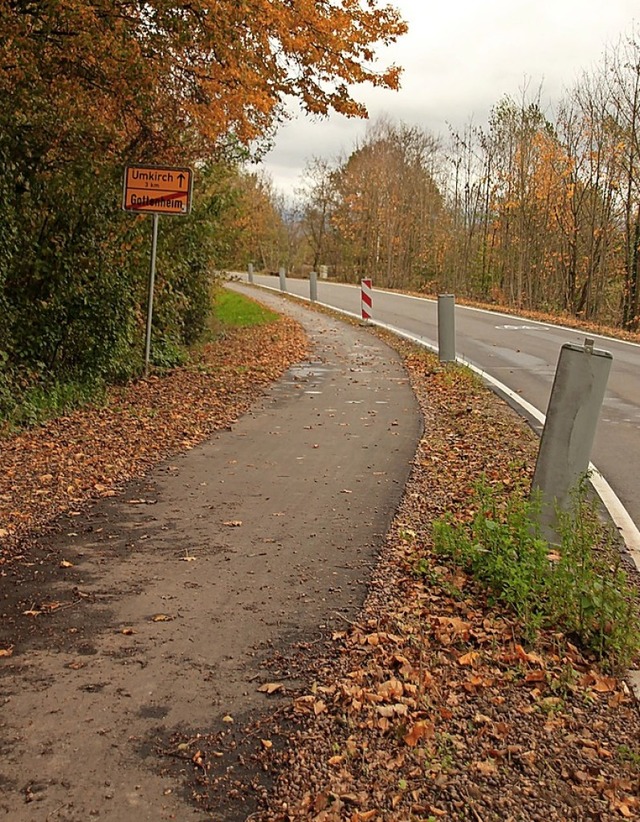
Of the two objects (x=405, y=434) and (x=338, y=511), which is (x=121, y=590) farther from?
(x=405, y=434)

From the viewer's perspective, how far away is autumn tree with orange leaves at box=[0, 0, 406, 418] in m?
8.69

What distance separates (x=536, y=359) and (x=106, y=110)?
9.23 m

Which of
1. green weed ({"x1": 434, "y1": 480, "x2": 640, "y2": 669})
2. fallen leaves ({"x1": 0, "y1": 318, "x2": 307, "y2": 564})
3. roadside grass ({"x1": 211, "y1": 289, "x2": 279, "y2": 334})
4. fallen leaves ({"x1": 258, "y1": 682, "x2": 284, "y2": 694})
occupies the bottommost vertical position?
roadside grass ({"x1": 211, "y1": 289, "x2": 279, "y2": 334})

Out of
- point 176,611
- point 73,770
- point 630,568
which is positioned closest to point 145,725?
point 73,770

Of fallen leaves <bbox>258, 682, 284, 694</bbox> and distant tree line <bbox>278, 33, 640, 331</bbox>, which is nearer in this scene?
fallen leaves <bbox>258, 682, 284, 694</bbox>

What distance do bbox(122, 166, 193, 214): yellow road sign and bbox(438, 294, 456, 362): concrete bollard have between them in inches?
192

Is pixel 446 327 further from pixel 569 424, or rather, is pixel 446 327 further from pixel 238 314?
pixel 238 314

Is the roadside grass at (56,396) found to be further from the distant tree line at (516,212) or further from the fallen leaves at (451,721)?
the distant tree line at (516,212)

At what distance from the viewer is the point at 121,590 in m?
4.80

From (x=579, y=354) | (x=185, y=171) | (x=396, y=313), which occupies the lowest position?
(x=396, y=313)

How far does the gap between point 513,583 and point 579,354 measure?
1589 mm

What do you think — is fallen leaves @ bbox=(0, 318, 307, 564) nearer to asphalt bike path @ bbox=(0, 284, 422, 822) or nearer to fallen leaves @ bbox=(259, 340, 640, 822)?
asphalt bike path @ bbox=(0, 284, 422, 822)

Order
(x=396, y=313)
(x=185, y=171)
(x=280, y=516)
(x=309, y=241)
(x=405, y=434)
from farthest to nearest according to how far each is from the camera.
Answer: (x=309, y=241), (x=396, y=313), (x=185, y=171), (x=405, y=434), (x=280, y=516)

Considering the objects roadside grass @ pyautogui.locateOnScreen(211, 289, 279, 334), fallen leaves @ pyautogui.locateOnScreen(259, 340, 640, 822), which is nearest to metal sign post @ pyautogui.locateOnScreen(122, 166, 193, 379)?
roadside grass @ pyautogui.locateOnScreen(211, 289, 279, 334)
